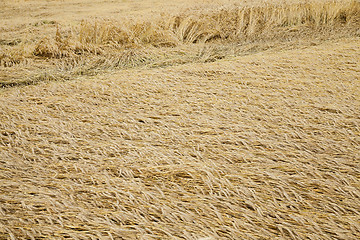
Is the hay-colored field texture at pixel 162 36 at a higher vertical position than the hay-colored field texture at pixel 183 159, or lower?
higher

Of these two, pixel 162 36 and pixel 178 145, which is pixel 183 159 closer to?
pixel 178 145

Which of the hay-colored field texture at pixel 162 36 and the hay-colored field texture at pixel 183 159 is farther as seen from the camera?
the hay-colored field texture at pixel 162 36

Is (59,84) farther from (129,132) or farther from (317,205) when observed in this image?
(317,205)

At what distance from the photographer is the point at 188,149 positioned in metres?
1.70

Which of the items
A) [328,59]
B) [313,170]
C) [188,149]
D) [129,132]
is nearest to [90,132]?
[129,132]

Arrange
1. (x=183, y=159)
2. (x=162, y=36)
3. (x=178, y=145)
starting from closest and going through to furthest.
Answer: (x=183, y=159), (x=178, y=145), (x=162, y=36)

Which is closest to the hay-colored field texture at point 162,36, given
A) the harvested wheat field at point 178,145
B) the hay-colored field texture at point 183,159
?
the harvested wheat field at point 178,145

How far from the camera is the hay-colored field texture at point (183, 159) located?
1250mm

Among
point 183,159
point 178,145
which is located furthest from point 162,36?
point 183,159

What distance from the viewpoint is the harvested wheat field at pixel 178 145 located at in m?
1.26

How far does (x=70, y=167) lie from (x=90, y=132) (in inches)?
14.5

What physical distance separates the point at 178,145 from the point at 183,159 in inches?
6.1

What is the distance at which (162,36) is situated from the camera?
156 inches

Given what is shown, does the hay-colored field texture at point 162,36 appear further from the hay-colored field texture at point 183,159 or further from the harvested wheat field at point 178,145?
the hay-colored field texture at point 183,159
